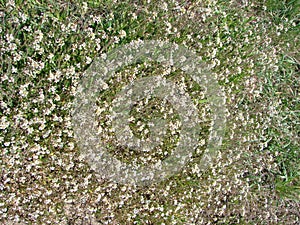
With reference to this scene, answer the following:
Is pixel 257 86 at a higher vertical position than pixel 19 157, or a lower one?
lower

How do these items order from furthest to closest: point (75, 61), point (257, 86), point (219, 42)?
point (257, 86)
point (219, 42)
point (75, 61)

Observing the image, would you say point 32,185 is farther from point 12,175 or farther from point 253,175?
point 253,175

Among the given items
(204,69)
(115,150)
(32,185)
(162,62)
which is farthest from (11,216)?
(204,69)

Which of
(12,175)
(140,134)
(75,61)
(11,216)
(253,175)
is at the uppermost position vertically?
(75,61)

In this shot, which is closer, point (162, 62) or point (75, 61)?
point (75, 61)

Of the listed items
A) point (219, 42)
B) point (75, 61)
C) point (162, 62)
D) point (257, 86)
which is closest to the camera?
point (75, 61)

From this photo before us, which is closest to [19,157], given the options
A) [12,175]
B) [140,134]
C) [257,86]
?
[12,175]
